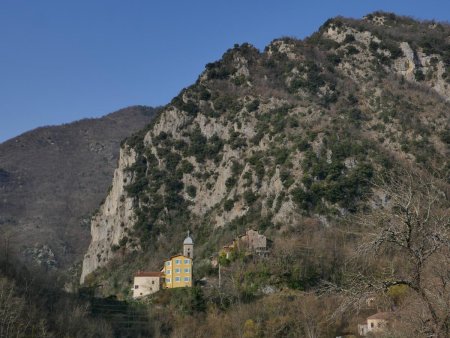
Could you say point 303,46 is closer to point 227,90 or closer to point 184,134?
point 227,90

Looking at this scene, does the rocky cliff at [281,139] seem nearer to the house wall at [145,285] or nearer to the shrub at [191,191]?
the shrub at [191,191]

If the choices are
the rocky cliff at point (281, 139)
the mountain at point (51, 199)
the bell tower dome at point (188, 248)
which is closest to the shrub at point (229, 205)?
the rocky cliff at point (281, 139)

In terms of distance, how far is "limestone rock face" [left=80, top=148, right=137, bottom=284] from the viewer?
80062 millimetres

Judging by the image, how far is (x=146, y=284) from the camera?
205 feet

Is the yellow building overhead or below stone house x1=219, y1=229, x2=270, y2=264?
below

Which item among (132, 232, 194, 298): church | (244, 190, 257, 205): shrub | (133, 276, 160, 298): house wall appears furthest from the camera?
(244, 190, 257, 205): shrub

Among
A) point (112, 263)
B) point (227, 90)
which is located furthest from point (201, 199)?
point (227, 90)

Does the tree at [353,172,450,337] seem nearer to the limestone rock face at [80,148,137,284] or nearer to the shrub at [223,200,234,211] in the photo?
the shrub at [223,200,234,211]

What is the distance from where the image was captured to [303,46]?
335ft

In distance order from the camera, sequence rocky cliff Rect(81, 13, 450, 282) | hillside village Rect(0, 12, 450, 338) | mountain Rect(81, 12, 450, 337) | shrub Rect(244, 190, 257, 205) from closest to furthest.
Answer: hillside village Rect(0, 12, 450, 338), mountain Rect(81, 12, 450, 337), rocky cliff Rect(81, 13, 450, 282), shrub Rect(244, 190, 257, 205)

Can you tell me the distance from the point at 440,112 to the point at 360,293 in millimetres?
77240

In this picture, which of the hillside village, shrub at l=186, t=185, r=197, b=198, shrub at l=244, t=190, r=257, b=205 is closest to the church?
the hillside village

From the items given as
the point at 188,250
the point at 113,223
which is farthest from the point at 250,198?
the point at 113,223

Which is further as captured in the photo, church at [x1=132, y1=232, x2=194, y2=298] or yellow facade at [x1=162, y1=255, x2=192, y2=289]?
church at [x1=132, y1=232, x2=194, y2=298]
